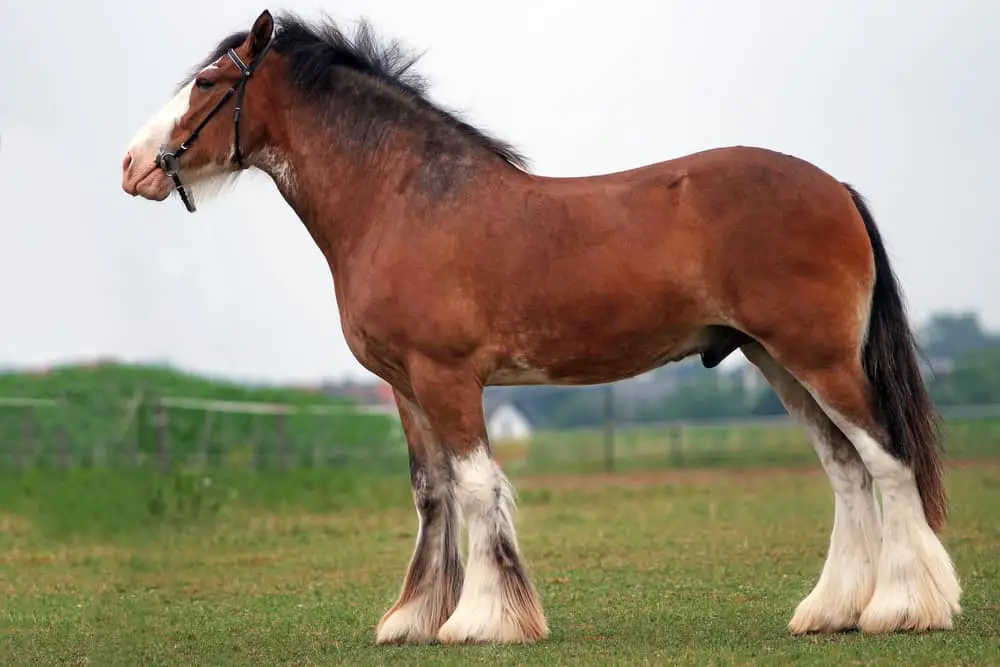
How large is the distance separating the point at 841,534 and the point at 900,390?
819mm

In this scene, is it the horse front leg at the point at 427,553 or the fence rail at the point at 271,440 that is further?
the fence rail at the point at 271,440

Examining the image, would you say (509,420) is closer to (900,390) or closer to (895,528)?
(900,390)

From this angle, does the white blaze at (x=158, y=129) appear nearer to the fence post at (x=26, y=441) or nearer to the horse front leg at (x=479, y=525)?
the horse front leg at (x=479, y=525)

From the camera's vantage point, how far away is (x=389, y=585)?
964 cm

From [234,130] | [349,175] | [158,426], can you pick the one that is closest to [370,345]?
[349,175]

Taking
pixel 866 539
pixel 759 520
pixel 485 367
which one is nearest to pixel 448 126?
pixel 485 367

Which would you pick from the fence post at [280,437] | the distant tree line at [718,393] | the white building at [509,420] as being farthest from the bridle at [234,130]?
the white building at [509,420]

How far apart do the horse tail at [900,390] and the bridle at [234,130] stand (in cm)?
336

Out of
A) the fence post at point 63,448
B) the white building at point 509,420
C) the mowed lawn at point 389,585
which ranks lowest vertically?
the mowed lawn at point 389,585

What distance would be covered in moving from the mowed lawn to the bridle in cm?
A: 191

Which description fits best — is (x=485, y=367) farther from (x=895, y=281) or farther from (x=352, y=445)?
(x=352, y=445)

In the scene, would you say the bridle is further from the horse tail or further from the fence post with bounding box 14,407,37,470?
the fence post with bounding box 14,407,37,470

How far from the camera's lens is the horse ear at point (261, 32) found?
7.47m

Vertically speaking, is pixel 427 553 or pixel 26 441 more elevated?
pixel 26 441
